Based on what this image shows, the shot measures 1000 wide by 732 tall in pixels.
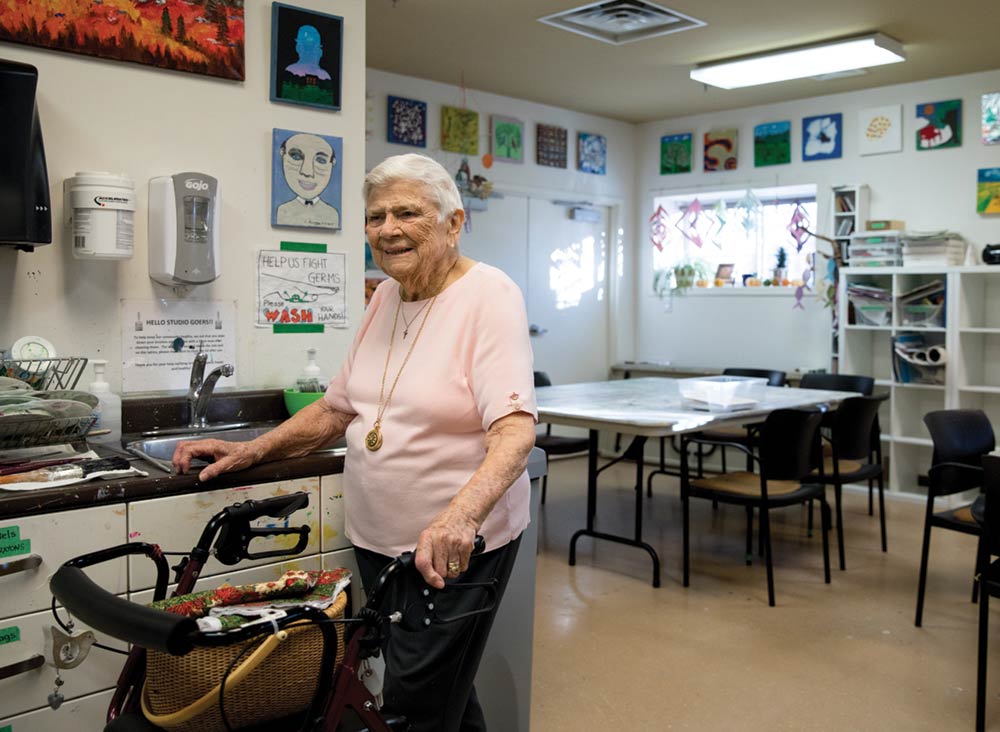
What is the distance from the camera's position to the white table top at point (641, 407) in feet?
12.5

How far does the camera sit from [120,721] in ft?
4.73

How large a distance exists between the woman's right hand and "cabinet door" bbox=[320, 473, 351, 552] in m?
0.22

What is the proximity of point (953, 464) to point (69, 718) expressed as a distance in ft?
9.67

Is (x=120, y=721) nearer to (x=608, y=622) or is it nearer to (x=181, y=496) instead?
(x=181, y=496)

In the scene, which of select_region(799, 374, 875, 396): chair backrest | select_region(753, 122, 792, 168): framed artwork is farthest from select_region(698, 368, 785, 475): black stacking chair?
select_region(753, 122, 792, 168): framed artwork

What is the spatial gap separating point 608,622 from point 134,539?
2149 mm

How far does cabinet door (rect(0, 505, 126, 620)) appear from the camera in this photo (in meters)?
1.77

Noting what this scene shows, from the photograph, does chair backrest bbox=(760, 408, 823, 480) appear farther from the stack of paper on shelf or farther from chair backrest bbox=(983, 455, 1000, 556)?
the stack of paper on shelf

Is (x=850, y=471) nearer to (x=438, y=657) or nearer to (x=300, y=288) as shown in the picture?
(x=300, y=288)

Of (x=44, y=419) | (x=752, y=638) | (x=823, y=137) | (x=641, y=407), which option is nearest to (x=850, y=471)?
(x=641, y=407)

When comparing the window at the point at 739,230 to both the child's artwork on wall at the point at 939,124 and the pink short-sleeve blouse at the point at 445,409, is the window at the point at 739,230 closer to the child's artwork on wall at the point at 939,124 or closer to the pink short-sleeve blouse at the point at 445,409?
the child's artwork on wall at the point at 939,124

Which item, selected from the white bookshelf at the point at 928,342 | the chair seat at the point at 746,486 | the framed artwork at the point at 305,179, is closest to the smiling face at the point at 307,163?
the framed artwork at the point at 305,179

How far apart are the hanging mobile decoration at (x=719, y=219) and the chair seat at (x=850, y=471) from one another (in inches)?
112

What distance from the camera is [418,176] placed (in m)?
1.74
